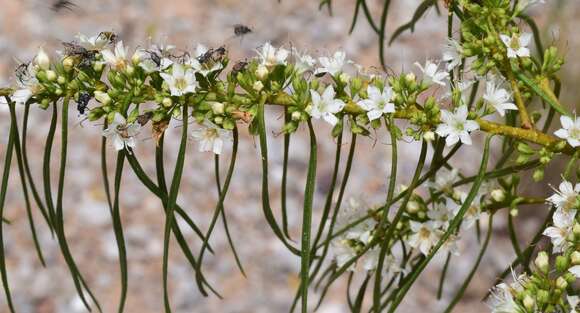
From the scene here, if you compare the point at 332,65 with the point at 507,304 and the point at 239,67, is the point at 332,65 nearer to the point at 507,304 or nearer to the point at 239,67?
the point at 239,67

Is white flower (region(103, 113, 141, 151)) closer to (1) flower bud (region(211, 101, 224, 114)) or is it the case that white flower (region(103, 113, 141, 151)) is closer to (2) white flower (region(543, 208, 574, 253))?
(1) flower bud (region(211, 101, 224, 114))

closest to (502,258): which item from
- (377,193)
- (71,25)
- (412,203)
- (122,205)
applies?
(377,193)

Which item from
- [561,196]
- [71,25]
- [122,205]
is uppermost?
[561,196]

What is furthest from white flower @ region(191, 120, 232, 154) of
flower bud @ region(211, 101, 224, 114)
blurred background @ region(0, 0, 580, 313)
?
blurred background @ region(0, 0, 580, 313)

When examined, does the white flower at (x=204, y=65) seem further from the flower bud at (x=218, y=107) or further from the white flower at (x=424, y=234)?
the white flower at (x=424, y=234)

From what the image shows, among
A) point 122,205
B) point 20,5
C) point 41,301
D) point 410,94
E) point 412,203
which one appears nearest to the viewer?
point 410,94

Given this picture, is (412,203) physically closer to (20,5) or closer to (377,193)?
(377,193)
